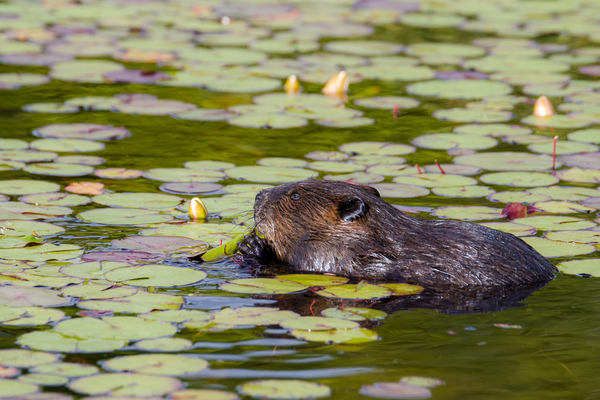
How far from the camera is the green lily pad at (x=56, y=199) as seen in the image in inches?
237

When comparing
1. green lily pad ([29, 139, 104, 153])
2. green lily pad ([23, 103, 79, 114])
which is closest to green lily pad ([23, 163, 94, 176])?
green lily pad ([29, 139, 104, 153])

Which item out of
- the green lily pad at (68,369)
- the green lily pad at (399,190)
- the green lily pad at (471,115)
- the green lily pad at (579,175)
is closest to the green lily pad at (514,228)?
the green lily pad at (399,190)

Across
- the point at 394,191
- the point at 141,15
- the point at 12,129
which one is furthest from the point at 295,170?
the point at 141,15

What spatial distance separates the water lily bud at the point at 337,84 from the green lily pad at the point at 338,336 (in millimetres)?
5064

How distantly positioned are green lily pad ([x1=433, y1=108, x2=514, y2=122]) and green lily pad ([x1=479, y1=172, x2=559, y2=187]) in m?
1.40

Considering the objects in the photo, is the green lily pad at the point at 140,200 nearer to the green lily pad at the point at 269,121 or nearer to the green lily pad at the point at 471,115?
the green lily pad at the point at 269,121

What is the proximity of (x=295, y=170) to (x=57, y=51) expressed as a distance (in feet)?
14.3

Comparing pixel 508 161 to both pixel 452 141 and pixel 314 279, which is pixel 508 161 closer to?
pixel 452 141

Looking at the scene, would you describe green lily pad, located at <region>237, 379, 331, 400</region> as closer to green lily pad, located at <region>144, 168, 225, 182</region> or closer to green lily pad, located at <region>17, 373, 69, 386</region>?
green lily pad, located at <region>17, 373, 69, 386</region>

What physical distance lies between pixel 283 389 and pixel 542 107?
5531 mm

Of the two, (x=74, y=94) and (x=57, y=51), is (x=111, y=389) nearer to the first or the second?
(x=74, y=94)

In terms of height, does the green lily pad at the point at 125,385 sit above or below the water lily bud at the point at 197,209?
below

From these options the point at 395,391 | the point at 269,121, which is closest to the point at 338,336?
the point at 395,391

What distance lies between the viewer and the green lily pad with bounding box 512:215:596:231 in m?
5.80
